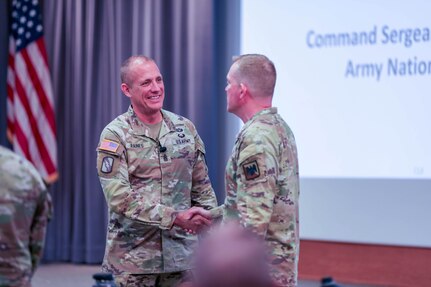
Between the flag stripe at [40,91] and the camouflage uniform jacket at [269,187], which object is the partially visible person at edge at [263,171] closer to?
the camouflage uniform jacket at [269,187]

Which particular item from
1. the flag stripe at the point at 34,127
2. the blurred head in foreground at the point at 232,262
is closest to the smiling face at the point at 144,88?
the blurred head in foreground at the point at 232,262

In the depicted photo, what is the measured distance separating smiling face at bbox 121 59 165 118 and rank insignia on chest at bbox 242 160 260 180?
715mm

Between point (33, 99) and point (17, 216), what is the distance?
471 centimetres

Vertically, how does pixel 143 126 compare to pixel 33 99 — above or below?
below

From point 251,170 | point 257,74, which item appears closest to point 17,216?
point 251,170

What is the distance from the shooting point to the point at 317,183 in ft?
19.0

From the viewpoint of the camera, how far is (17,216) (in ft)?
7.91

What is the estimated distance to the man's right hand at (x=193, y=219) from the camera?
334 cm

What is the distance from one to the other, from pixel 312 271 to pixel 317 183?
0.68m

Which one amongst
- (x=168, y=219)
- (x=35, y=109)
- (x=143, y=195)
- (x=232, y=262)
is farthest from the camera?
(x=35, y=109)

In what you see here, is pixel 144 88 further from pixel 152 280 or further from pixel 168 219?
pixel 152 280

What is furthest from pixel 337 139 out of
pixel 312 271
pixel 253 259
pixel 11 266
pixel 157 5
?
pixel 253 259

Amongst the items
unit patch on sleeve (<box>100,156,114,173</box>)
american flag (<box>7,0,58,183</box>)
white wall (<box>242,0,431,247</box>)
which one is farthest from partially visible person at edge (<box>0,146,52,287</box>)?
american flag (<box>7,0,58,183</box>)

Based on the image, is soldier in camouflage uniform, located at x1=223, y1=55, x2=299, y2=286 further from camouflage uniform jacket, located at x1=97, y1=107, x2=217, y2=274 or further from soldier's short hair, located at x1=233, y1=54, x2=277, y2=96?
camouflage uniform jacket, located at x1=97, y1=107, x2=217, y2=274
